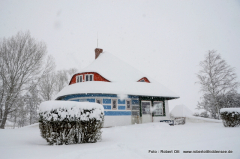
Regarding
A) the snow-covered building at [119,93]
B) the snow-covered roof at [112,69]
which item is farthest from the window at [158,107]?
the snow-covered roof at [112,69]

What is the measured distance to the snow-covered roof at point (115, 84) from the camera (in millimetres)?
16916

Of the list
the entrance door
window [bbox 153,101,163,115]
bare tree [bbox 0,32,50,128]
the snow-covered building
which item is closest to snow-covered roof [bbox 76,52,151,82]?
the snow-covered building

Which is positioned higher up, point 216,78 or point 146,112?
point 216,78

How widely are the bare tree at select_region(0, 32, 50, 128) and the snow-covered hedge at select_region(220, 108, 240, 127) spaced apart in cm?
2153

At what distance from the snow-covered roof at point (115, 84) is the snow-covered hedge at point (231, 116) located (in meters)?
7.35

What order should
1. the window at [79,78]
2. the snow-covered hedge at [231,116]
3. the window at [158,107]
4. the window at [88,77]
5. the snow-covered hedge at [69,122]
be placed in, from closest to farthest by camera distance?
1. the snow-covered hedge at [69,122]
2. the snow-covered hedge at [231,116]
3. the window at [88,77]
4. the window at [79,78]
5. the window at [158,107]

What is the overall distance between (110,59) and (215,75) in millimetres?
16286

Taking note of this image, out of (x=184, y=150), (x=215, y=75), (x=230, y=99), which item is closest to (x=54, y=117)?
(x=184, y=150)

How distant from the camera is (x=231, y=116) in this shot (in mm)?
12211

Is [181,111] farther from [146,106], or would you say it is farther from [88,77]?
[88,77]

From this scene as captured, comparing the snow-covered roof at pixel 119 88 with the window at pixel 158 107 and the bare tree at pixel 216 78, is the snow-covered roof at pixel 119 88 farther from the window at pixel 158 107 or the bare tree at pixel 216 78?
the bare tree at pixel 216 78

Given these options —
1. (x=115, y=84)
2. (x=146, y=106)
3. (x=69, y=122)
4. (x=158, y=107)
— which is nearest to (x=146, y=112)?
(x=146, y=106)

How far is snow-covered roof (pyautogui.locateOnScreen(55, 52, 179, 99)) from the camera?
16.9 meters

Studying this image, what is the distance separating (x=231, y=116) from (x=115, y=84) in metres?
11.0
